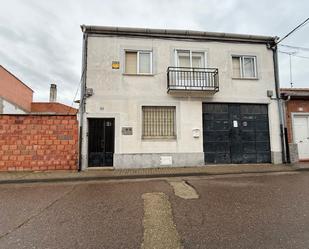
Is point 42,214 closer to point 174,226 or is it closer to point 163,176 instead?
point 174,226

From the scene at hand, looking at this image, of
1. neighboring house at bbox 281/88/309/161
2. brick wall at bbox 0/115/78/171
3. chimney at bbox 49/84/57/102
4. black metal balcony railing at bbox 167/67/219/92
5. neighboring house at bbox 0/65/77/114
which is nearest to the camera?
brick wall at bbox 0/115/78/171

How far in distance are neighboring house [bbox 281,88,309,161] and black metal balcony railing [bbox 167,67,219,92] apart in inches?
155

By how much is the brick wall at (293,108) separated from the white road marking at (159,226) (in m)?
9.21

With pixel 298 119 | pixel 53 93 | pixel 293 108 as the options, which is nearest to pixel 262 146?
pixel 298 119

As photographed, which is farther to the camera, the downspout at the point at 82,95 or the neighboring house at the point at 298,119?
the neighboring house at the point at 298,119

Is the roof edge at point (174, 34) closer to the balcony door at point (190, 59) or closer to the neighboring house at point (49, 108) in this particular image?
the balcony door at point (190, 59)

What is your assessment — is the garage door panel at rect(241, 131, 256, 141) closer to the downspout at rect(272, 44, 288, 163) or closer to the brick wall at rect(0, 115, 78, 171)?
the downspout at rect(272, 44, 288, 163)

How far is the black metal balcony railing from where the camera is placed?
33.4 ft

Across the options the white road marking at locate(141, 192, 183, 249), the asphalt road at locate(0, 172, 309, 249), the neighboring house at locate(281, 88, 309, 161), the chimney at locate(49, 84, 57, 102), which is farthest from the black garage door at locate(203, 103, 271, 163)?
the chimney at locate(49, 84, 57, 102)

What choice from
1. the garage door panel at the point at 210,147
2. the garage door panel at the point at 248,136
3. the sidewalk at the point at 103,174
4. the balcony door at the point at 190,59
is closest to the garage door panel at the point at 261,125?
the garage door panel at the point at 248,136

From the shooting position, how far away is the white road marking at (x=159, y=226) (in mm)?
3016

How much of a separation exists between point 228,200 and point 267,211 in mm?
914

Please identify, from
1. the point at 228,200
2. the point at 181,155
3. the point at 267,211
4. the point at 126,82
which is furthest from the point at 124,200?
the point at 126,82

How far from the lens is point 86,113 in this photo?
9.83 m
